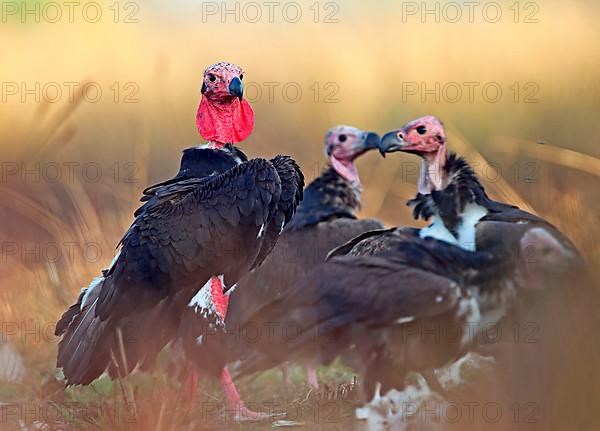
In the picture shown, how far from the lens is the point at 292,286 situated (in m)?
6.36

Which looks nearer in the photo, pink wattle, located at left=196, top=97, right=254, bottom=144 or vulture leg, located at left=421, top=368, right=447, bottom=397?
vulture leg, located at left=421, top=368, right=447, bottom=397

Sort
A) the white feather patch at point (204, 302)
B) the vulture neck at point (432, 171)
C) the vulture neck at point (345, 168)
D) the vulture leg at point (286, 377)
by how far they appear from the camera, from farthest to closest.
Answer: the vulture neck at point (345, 168) < the vulture leg at point (286, 377) < the vulture neck at point (432, 171) < the white feather patch at point (204, 302)

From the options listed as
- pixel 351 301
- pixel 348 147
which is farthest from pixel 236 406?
pixel 348 147

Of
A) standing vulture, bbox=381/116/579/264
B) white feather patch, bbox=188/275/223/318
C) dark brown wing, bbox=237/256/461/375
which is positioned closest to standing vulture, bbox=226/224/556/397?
dark brown wing, bbox=237/256/461/375

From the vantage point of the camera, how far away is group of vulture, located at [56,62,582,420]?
5781mm

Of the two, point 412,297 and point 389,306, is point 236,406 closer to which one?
point 389,306

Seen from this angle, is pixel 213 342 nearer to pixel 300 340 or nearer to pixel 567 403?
pixel 300 340

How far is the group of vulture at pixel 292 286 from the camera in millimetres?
5781

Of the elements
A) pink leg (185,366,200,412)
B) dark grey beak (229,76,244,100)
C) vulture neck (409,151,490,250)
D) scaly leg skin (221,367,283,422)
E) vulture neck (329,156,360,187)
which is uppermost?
dark grey beak (229,76,244,100)

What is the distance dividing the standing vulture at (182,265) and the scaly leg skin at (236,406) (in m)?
0.01

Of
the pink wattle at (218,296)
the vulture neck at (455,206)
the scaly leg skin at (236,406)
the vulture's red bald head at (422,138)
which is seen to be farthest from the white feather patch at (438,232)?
the scaly leg skin at (236,406)

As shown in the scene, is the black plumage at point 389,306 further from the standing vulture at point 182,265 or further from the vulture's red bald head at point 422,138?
the vulture's red bald head at point 422,138

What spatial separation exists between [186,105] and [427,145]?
15.6ft

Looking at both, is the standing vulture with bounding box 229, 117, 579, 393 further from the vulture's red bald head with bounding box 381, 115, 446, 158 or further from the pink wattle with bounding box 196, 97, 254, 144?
the pink wattle with bounding box 196, 97, 254, 144
